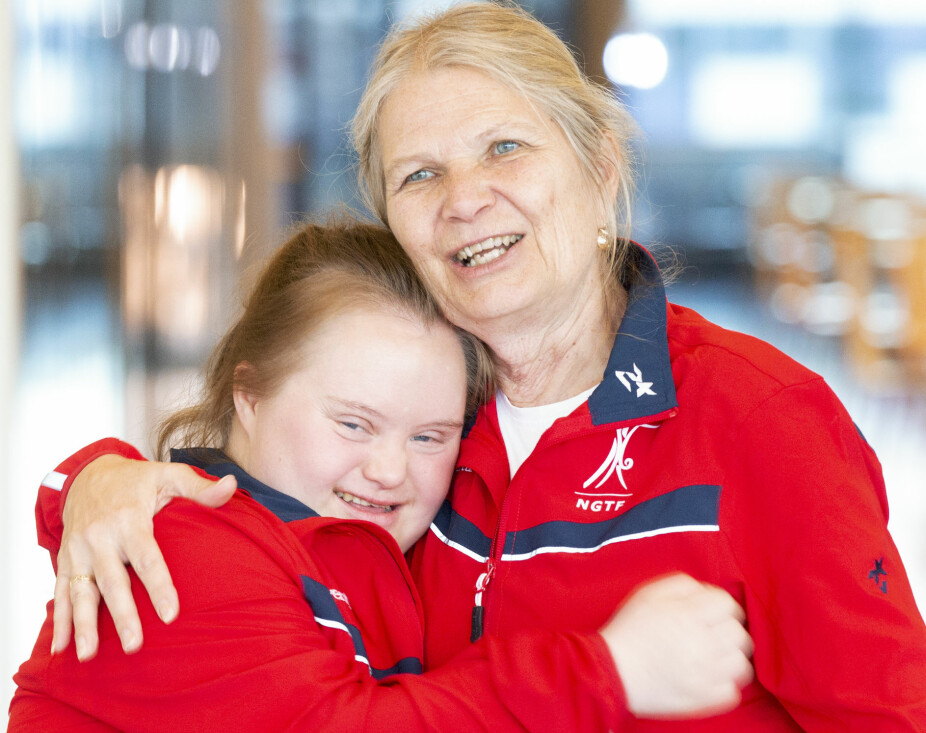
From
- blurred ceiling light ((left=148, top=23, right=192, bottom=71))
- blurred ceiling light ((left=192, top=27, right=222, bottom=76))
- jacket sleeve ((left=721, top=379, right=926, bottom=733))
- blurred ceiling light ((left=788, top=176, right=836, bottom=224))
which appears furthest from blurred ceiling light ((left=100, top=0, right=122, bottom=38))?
blurred ceiling light ((left=788, top=176, right=836, bottom=224))

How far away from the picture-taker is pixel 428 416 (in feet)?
4.79

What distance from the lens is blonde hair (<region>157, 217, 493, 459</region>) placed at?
1.50 m

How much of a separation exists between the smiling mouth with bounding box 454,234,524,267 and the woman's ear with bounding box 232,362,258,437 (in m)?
0.39

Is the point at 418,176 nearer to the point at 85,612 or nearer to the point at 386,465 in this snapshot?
the point at 386,465

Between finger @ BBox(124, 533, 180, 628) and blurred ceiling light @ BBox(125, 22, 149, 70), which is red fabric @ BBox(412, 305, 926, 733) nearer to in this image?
finger @ BBox(124, 533, 180, 628)

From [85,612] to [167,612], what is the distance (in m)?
0.14

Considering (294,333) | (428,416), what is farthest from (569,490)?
(294,333)

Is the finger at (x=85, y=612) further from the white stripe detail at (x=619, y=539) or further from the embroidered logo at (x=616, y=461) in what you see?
the embroidered logo at (x=616, y=461)

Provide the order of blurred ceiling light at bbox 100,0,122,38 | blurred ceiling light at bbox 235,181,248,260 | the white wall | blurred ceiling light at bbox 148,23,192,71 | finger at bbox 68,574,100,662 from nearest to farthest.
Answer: finger at bbox 68,574,100,662
the white wall
blurred ceiling light at bbox 100,0,122,38
blurred ceiling light at bbox 148,23,192,71
blurred ceiling light at bbox 235,181,248,260

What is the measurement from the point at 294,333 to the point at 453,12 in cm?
58

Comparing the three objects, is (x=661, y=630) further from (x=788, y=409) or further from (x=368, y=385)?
(x=368, y=385)

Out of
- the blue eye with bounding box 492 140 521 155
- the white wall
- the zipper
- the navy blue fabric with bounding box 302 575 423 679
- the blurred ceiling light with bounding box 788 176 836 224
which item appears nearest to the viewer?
the navy blue fabric with bounding box 302 575 423 679

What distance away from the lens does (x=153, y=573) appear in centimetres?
117

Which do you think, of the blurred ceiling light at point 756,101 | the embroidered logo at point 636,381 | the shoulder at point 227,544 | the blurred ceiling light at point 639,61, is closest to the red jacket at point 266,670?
the shoulder at point 227,544
